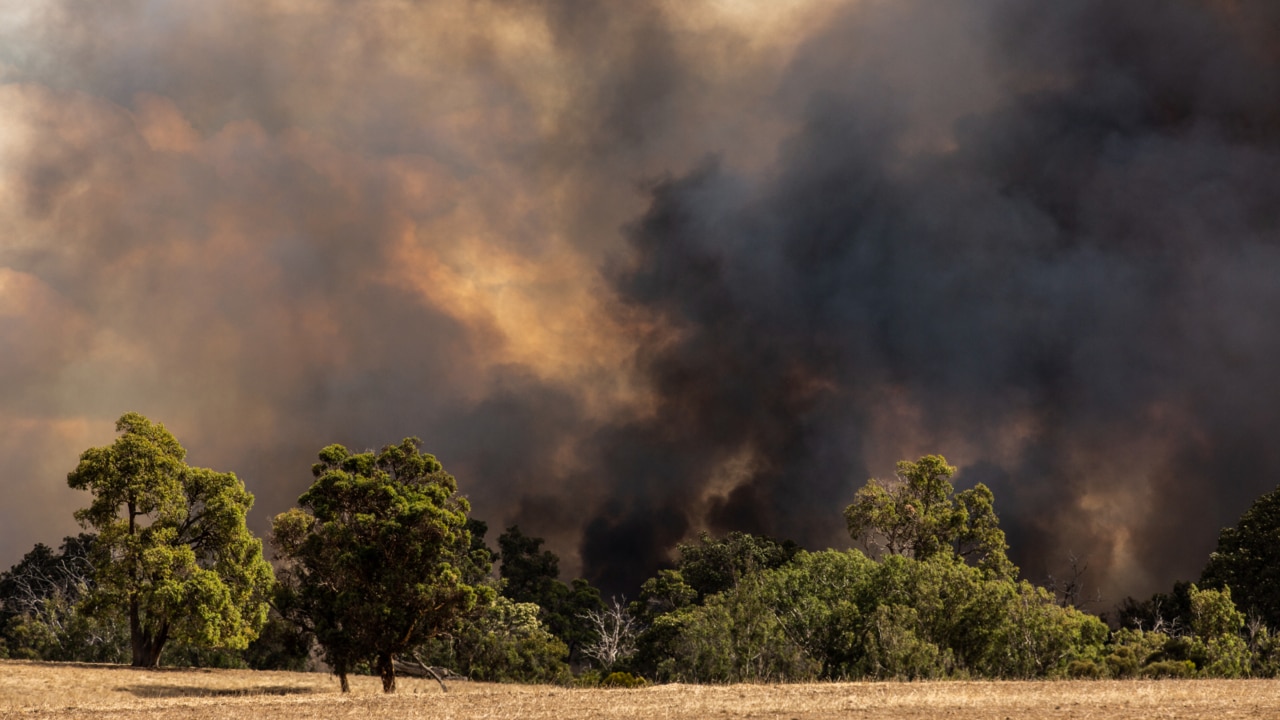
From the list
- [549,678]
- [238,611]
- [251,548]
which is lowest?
[549,678]

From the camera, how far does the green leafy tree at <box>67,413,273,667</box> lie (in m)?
46.3

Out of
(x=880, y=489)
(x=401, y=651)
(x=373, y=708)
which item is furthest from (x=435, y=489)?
(x=880, y=489)

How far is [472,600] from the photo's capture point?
39.2m

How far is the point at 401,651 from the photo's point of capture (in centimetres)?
3941

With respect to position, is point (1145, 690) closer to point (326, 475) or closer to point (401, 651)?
point (401, 651)

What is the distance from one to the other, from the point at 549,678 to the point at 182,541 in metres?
26.8

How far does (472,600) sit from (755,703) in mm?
15180

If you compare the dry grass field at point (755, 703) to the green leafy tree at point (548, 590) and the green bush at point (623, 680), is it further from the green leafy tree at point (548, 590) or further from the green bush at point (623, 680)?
the green leafy tree at point (548, 590)

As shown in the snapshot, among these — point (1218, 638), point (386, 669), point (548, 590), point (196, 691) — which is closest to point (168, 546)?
point (196, 691)

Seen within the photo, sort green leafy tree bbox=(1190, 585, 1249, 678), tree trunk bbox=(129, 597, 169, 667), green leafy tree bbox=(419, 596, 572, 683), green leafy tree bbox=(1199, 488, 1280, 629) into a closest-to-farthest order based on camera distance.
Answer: green leafy tree bbox=(1190, 585, 1249, 678) → tree trunk bbox=(129, 597, 169, 667) → green leafy tree bbox=(419, 596, 572, 683) → green leafy tree bbox=(1199, 488, 1280, 629)

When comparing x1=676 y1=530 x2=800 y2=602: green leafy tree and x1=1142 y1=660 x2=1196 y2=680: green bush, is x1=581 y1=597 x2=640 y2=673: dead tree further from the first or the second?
x1=1142 y1=660 x2=1196 y2=680: green bush

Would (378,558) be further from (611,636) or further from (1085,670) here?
(611,636)

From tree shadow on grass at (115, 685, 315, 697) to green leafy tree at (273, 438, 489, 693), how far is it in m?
5.42

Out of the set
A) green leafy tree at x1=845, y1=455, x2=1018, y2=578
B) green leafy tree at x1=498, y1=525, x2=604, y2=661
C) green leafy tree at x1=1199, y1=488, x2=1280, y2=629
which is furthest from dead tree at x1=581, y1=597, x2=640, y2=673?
green leafy tree at x1=1199, y1=488, x2=1280, y2=629
